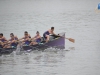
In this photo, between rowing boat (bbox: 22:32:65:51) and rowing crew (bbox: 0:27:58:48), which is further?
rowing boat (bbox: 22:32:65:51)

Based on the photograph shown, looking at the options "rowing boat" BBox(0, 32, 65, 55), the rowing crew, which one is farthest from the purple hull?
the rowing crew

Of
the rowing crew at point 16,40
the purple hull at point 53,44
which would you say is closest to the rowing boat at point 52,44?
the purple hull at point 53,44

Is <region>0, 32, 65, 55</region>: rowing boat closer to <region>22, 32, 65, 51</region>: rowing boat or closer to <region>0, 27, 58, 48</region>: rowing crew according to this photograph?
<region>22, 32, 65, 51</region>: rowing boat

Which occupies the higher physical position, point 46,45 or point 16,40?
point 16,40

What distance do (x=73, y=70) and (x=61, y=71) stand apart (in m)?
0.78

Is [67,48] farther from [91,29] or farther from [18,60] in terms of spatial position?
[91,29]

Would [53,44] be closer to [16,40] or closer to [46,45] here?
[46,45]

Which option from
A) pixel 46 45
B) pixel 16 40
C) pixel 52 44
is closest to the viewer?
pixel 16 40

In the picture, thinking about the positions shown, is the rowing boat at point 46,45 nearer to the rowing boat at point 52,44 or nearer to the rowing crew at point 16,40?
the rowing boat at point 52,44

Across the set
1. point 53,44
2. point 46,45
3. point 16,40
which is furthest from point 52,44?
point 16,40

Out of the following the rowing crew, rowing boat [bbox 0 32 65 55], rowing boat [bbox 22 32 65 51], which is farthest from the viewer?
rowing boat [bbox 22 32 65 51]

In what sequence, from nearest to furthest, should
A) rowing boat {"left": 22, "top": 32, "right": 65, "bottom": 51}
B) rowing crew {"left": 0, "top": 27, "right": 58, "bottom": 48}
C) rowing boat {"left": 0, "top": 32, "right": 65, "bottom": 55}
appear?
rowing boat {"left": 0, "top": 32, "right": 65, "bottom": 55}, rowing crew {"left": 0, "top": 27, "right": 58, "bottom": 48}, rowing boat {"left": 22, "top": 32, "right": 65, "bottom": 51}

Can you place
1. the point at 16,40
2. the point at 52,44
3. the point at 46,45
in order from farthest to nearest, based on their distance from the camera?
the point at 52,44, the point at 46,45, the point at 16,40

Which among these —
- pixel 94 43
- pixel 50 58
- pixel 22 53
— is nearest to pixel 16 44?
pixel 22 53
